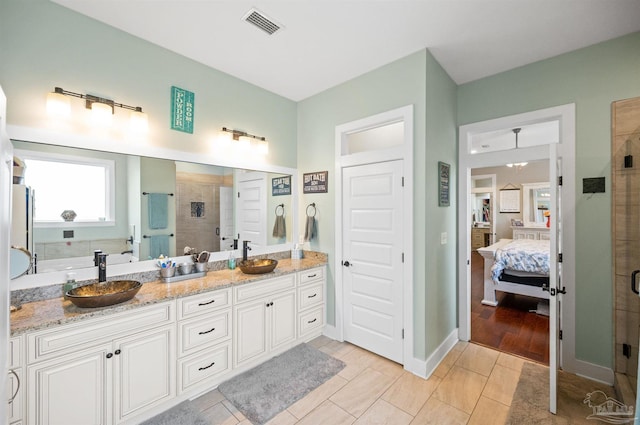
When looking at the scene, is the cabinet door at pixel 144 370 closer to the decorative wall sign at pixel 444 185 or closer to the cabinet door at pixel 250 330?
the cabinet door at pixel 250 330

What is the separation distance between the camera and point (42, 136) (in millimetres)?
1895

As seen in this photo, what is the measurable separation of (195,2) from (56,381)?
2634 millimetres

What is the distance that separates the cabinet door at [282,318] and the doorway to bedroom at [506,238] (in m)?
2.18

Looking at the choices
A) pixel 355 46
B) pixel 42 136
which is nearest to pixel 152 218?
pixel 42 136

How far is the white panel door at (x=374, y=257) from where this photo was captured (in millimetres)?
2684

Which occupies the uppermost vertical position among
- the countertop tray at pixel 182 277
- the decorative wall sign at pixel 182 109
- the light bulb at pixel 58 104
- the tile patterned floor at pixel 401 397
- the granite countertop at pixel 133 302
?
the decorative wall sign at pixel 182 109

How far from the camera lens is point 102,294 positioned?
1927mm

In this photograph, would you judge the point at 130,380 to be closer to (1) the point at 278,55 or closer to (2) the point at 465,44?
(1) the point at 278,55

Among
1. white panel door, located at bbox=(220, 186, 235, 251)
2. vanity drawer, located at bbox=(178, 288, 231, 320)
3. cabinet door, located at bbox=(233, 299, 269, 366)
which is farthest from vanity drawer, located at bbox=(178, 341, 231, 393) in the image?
white panel door, located at bbox=(220, 186, 235, 251)

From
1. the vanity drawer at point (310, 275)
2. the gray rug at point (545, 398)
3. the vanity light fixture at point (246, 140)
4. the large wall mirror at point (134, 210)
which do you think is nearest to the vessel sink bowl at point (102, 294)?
the large wall mirror at point (134, 210)

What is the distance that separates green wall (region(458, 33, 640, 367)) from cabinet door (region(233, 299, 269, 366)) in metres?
2.98

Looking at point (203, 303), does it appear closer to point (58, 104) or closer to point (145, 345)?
point (145, 345)

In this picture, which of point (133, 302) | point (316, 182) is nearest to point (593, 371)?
point (316, 182)

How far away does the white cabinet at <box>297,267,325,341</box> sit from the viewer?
9.88 feet
